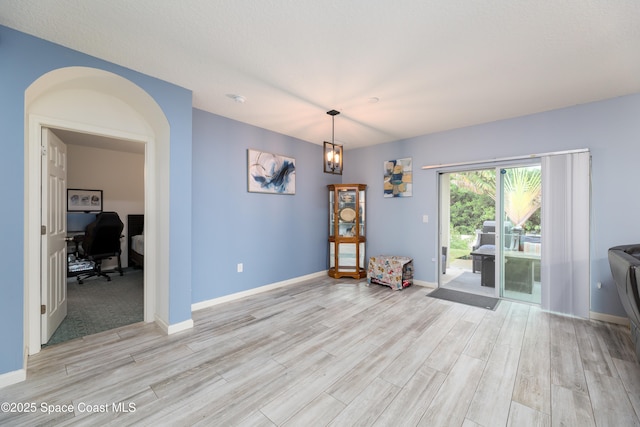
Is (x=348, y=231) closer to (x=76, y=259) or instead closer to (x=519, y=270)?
(x=519, y=270)

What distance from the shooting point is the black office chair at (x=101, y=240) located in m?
4.36

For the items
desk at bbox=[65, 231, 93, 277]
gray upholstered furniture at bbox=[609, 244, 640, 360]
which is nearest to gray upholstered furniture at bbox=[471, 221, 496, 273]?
gray upholstered furniture at bbox=[609, 244, 640, 360]

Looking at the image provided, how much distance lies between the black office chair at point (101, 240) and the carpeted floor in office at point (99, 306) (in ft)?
1.08

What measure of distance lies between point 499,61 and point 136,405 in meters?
3.78

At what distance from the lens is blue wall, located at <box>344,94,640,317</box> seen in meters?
2.80

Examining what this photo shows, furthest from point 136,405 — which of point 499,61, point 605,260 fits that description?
point 605,260

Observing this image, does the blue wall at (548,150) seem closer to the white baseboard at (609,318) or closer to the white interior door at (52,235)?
the white baseboard at (609,318)

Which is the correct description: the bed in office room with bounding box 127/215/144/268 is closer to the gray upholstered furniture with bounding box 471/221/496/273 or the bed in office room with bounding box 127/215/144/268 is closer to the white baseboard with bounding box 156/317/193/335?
the white baseboard with bounding box 156/317/193/335

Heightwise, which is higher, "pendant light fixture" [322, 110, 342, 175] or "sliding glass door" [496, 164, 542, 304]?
"pendant light fixture" [322, 110, 342, 175]

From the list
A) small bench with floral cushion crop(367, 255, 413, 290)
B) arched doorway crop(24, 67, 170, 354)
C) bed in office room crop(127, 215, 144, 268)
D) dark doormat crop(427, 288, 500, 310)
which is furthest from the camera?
bed in office room crop(127, 215, 144, 268)

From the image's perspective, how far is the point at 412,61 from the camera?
2.17m

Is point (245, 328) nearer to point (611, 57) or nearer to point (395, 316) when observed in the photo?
point (395, 316)

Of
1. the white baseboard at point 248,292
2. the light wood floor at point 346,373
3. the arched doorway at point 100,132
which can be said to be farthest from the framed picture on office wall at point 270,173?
the light wood floor at point 346,373

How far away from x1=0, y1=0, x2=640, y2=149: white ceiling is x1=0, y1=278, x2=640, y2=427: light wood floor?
8.35ft
